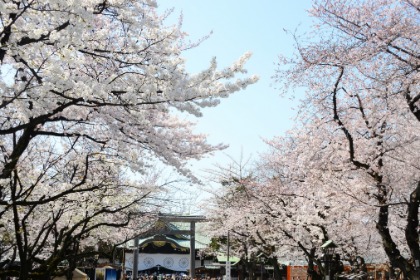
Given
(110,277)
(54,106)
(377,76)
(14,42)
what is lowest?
(110,277)

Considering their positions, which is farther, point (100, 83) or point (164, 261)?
point (164, 261)

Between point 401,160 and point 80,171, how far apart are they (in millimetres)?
6990

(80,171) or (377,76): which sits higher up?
(377,76)

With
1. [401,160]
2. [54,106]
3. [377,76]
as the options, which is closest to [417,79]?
[377,76]

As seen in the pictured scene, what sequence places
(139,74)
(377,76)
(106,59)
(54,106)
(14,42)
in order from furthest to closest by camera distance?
1. (377,76)
2. (106,59)
3. (139,74)
4. (54,106)
5. (14,42)

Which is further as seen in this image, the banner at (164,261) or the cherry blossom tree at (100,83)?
the banner at (164,261)

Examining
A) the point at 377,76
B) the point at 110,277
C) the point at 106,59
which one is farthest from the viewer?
the point at 110,277

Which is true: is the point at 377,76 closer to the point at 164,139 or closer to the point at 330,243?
the point at 164,139

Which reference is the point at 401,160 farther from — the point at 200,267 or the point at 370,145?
the point at 200,267

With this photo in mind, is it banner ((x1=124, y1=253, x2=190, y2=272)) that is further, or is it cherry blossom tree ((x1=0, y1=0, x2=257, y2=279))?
banner ((x1=124, y1=253, x2=190, y2=272))

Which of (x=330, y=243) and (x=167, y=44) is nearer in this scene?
(x=167, y=44)

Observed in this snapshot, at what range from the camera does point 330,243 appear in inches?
456

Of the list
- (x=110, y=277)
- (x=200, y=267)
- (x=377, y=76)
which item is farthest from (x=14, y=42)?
(x=200, y=267)

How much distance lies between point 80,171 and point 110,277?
9992 mm
